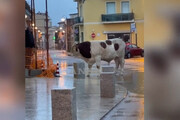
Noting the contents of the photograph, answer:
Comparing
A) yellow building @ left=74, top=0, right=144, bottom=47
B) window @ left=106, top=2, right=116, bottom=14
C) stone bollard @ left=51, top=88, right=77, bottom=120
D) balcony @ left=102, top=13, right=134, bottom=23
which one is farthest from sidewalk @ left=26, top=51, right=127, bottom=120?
window @ left=106, top=2, right=116, bottom=14

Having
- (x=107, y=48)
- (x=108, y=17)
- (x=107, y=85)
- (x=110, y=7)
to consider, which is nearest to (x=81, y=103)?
(x=107, y=85)

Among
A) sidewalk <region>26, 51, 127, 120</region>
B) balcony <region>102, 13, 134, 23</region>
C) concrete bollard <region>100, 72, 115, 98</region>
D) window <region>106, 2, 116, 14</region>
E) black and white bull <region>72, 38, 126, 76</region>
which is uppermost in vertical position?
window <region>106, 2, 116, 14</region>

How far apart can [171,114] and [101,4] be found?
44.5m

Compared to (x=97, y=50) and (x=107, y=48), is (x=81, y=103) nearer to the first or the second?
(x=97, y=50)

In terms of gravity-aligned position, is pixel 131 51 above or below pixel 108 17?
below

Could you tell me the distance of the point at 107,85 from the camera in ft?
32.0

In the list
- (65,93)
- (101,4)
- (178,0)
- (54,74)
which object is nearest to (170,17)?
(178,0)

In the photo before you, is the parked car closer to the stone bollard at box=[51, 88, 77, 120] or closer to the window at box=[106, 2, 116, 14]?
the window at box=[106, 2, 116, 14]

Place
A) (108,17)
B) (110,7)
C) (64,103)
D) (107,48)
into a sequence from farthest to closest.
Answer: (110,7), (108,17), (107,48), (64,103)

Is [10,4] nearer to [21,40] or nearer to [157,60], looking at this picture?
[21,40]

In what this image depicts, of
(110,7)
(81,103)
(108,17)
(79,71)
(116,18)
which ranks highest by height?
(110,7)

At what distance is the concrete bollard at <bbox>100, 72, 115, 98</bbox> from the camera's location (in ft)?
31.6

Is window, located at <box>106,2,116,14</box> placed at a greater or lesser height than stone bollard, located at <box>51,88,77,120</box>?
greater

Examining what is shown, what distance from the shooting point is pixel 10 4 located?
85.1 inches
